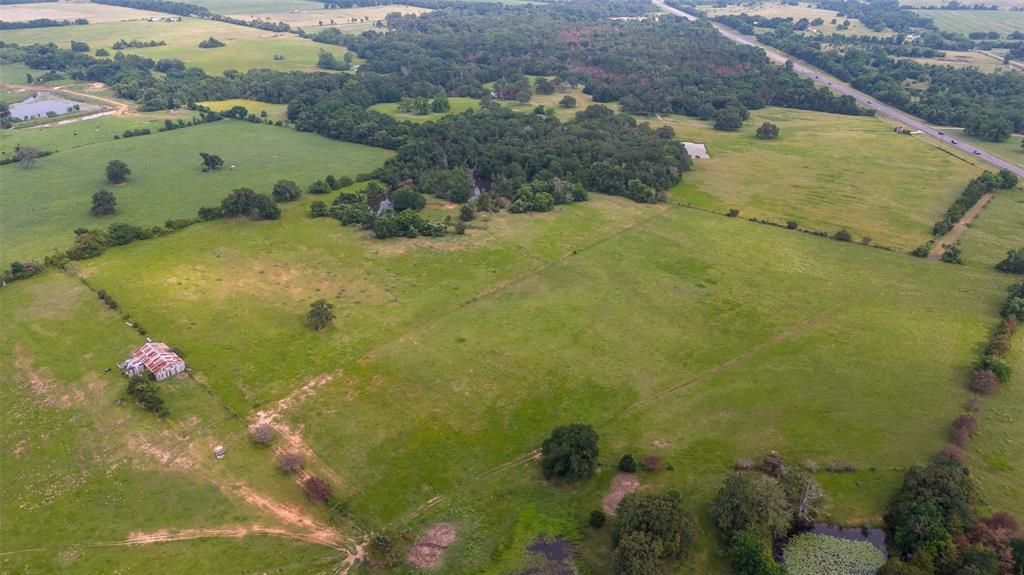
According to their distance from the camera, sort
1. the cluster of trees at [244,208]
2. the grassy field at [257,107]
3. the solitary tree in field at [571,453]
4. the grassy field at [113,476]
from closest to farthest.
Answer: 1. the grassy field at [113,476]
2. the solitary tree in field at [571,453]
3. the cluster of trees at [244,208]
4. the grassy field at [257,107]

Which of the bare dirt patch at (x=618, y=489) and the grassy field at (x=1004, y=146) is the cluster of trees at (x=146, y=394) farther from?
the grassy field at (x=1004, y=146)

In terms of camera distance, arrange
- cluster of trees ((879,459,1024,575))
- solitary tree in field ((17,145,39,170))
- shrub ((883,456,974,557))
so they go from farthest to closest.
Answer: solitary tree in field ((17,145,39,170)), shrub ((883,456,974,557)), cluster of trees ((879,459,1024,575))

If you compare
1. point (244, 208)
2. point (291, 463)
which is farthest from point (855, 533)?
point (244, 208)

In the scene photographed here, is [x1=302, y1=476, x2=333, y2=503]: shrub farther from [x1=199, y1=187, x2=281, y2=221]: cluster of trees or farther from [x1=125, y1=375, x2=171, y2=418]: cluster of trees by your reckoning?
[x1=199, y1=187, x2=281, y2=221]: cluster of trees

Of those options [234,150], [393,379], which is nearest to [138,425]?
[393,379]

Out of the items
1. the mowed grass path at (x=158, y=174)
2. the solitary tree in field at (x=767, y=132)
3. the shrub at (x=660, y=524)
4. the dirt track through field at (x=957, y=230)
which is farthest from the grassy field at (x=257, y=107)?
the shrub at (x=660, y=524)

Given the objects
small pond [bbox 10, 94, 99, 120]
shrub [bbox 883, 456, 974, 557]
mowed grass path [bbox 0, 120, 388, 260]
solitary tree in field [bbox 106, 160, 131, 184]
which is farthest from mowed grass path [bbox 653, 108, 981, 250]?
small pond [bbox 10, 94, 99, 120]
